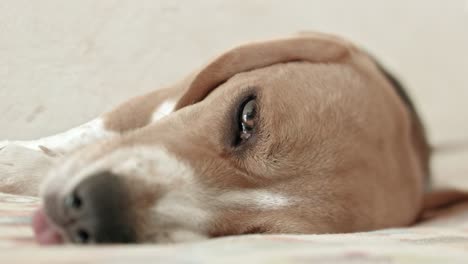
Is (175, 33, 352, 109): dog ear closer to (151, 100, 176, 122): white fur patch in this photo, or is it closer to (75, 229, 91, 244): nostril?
(151, 100, 176, 122): white fur patch

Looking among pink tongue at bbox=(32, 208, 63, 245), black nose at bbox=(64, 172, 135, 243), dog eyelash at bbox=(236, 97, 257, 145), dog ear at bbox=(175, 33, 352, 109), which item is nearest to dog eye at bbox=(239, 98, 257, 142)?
dog eyelash at bbox=(236, 97, 257, 145)

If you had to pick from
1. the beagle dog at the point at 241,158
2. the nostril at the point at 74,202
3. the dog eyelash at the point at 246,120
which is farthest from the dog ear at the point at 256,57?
the nostril at the point at 74,202

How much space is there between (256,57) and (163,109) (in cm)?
43

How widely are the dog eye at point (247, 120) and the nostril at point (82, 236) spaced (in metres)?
0.79

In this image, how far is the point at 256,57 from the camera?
7.82ft

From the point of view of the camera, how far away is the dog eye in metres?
1.98

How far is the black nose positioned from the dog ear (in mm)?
904

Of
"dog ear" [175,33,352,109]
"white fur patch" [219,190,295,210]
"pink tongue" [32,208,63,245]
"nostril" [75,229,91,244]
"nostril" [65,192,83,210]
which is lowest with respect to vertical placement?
→ "white fur patch" [219,190,295,210]

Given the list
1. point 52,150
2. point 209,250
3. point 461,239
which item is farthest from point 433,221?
point 209,250

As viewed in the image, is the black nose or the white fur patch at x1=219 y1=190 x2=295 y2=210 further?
the white fur patch at x1=219 y1=190 x2=295 y2=210

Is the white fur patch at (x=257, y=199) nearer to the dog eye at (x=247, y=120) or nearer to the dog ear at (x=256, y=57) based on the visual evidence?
the dog eye at (x=247, y=120)

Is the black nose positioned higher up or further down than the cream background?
further down

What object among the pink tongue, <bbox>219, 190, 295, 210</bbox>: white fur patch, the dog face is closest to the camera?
the pink tongue

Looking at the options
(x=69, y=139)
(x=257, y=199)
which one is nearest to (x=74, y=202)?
(x=257, y=199)
